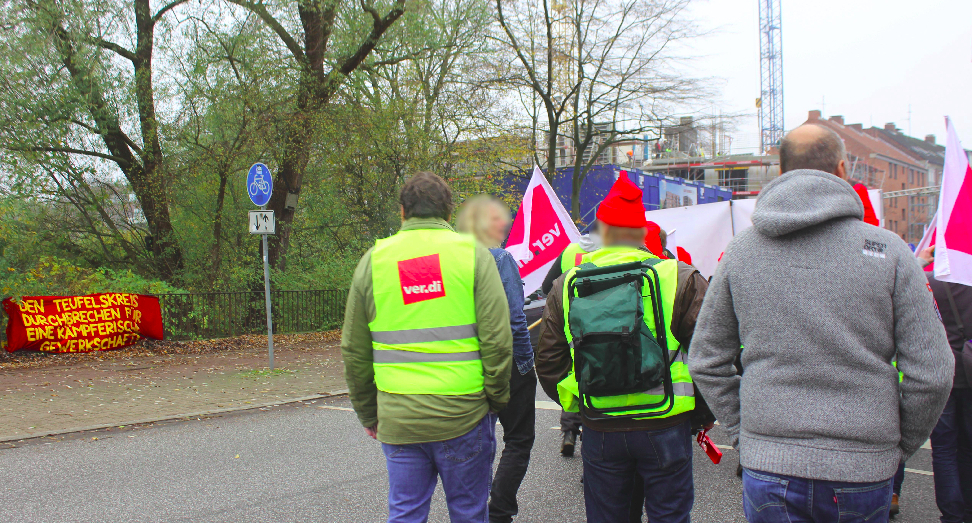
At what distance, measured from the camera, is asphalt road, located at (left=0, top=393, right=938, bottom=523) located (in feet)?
14.6

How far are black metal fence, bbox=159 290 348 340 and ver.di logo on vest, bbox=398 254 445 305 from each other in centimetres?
1215

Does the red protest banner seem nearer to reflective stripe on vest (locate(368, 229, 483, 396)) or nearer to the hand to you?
reflective stripe on vest (locate(368, 229, 483, 396))

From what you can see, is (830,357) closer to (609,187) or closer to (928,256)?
(928,256)

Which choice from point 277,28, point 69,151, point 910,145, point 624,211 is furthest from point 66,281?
point 910,145

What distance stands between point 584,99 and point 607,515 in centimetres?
2284

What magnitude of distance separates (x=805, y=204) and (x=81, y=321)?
12.7 m

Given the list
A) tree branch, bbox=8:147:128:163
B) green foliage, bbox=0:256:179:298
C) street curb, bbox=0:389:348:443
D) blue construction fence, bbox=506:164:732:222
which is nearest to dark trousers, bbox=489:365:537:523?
street curb, bbox=0:389:348:443

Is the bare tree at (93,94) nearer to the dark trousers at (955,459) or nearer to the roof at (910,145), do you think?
the dark trousers at (955,459)

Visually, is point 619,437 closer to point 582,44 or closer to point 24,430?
point 24,430

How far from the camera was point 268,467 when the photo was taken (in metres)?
5.54

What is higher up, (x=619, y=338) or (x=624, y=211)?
(x=624, y=211)

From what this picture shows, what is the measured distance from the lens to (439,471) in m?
2.78

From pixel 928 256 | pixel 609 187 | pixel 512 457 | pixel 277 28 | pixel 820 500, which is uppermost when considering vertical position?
pixel 277 28

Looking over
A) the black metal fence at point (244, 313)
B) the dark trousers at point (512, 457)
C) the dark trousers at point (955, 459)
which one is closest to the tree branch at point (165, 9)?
the black metal fence at point (244, 313)
